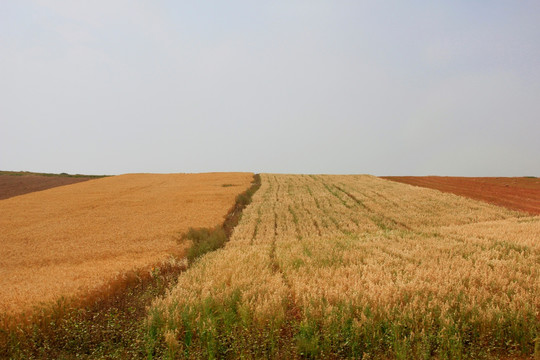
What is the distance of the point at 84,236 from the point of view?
14438 millimetres

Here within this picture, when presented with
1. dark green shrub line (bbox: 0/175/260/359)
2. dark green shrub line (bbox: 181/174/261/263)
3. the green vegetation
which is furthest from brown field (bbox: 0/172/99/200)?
the green vegetation

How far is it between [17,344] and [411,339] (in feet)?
22.8

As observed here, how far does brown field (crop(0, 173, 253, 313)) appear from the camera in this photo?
27.1ft

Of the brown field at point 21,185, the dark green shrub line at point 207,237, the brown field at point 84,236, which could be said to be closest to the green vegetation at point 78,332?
the brown field at point 84,236

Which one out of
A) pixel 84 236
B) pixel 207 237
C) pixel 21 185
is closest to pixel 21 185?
pixel 21 185

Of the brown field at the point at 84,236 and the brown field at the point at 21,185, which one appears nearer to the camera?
the brown field at the point at 84,236

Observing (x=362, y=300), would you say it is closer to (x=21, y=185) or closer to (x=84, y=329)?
(x=84, y=329)

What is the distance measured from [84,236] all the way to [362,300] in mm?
12869

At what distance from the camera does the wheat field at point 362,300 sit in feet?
17.8

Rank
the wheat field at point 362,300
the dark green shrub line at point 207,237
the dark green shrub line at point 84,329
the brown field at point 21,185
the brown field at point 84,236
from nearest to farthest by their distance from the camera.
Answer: the wheat field at point 362,300
the dark green shrub line at point 84,329
the brown field at point 84,236
the dark green shrub line at point 207,237
the brown field at point 21,185

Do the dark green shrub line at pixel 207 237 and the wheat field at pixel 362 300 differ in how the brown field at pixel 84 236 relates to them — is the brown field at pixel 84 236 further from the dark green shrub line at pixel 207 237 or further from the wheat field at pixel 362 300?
the wheat field at pixel 362 300

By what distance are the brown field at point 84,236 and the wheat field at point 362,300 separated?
8.71ft

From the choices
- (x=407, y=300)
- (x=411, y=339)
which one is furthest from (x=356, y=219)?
(x=411, y=339)

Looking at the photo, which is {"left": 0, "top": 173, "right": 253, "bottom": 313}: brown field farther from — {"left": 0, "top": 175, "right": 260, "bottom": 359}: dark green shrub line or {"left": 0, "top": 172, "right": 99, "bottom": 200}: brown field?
{"left": 0, "top": 172, "right": 99, "bottom": 200}: brown field
